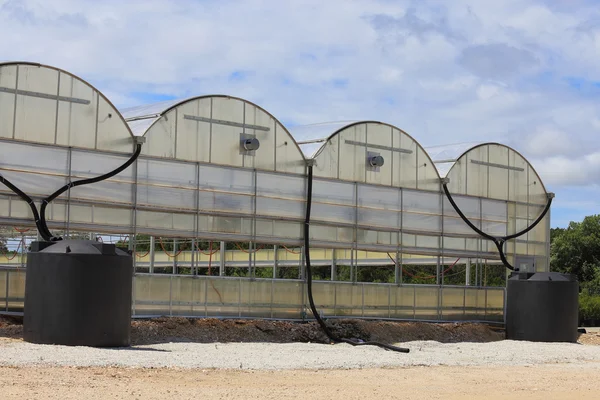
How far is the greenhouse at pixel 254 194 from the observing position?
26.7 meters

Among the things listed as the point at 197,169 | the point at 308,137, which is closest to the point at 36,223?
the point at 197,169

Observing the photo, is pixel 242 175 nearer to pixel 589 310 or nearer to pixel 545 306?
pixel 545 306

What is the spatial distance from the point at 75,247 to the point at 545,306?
17.3 m

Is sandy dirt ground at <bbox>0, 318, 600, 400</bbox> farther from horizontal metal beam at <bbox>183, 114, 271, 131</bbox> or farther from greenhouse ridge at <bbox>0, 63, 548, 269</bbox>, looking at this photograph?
horizontal metal beam at <bbox>183, 114, 271, 131</bbox>

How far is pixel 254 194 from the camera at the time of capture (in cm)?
3056

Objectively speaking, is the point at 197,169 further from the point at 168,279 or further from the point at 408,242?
the point at 408,242

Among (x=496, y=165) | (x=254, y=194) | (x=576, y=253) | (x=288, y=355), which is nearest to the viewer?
(x=288, y=355)

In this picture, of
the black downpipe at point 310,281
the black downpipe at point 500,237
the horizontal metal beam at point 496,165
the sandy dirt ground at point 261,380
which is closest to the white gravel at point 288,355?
the black downpipe at point 310,281

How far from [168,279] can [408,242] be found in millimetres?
9569

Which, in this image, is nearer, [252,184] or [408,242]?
[252,184]

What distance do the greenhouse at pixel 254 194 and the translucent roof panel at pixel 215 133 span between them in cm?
4

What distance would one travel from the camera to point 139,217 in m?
28.2

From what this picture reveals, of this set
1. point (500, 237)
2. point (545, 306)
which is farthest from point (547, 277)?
point (500, 237)

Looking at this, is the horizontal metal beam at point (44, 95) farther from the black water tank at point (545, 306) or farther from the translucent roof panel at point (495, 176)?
the black water tank at point (545, 306)
